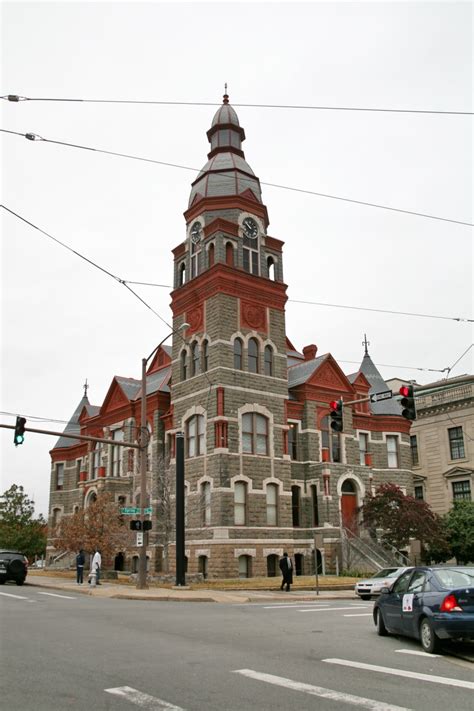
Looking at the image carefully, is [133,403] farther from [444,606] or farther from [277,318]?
[444,606]

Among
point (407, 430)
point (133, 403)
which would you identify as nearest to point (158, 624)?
point (133, 403)

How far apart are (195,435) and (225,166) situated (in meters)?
16.0

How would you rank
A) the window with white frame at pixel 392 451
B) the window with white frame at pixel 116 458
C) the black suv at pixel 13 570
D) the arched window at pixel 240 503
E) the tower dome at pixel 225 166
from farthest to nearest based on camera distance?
the window with white frame at pixel 116 458, the window with white frame at pixel 392 451, the tower dome at pixel 225 166, the arched window at pixel 240 503, the black suv at pixel 13 570

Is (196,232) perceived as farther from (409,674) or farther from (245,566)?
(409,674)

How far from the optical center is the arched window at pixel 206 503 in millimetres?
34688

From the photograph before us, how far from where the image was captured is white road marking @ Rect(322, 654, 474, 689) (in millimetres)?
8258

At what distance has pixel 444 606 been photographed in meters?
10.3

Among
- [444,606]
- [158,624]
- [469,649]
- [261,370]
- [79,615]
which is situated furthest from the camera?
[261,370]

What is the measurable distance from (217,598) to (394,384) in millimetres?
43991

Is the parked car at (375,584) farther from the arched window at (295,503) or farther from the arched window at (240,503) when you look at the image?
the arched window at (295,503)

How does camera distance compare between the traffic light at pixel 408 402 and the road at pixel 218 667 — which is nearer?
the road at pixel 218 667

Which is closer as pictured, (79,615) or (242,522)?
(79,615)

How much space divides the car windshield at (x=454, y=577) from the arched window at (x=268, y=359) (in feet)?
88.1

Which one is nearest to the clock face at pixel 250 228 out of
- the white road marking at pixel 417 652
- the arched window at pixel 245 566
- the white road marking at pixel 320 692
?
the arched window at pixel 245 566
